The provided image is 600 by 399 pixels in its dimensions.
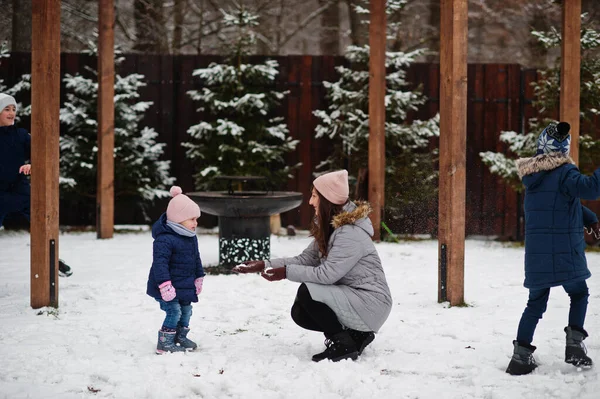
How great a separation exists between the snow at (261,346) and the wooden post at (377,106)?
7.33ft

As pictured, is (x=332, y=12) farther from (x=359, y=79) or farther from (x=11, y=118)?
(x=11, y=118)

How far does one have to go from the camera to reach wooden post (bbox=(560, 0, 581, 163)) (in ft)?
24.2

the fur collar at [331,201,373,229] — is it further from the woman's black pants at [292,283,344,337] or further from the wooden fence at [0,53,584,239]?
the wooden fence at [0,53,584,239]

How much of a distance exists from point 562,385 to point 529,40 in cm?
1363

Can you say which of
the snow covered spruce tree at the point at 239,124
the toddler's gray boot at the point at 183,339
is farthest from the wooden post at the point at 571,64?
the toddler's gray boot at the point at 183,339

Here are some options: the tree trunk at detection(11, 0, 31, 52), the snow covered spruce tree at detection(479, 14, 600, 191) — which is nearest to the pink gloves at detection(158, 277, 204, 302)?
the snow covered spruce tree at detection(479, 14, 600, 191)

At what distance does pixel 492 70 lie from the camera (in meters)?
10.2

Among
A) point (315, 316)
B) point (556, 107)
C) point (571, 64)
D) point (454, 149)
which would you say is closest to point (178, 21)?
point (556, 107)

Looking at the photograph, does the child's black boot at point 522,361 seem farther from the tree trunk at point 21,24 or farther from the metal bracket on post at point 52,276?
the tree trunk at point 21,24

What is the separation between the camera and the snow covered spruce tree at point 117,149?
10.0 m

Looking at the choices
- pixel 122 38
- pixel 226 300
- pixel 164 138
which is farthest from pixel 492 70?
pixel 122 38

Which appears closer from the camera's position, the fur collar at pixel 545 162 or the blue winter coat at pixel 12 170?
the fur collar at pixel 545 162

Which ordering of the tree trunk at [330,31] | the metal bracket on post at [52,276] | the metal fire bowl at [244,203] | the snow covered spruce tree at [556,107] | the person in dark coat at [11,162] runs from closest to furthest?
the metal bracket on post at [52,276] → the person in dark coat at [11,162] → the metal fire bowl at [244,203] → the snow covered spruce tree at [556,107] → the tree trunk at [330,31]

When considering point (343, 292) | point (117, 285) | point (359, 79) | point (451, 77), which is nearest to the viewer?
point (343, 292)
